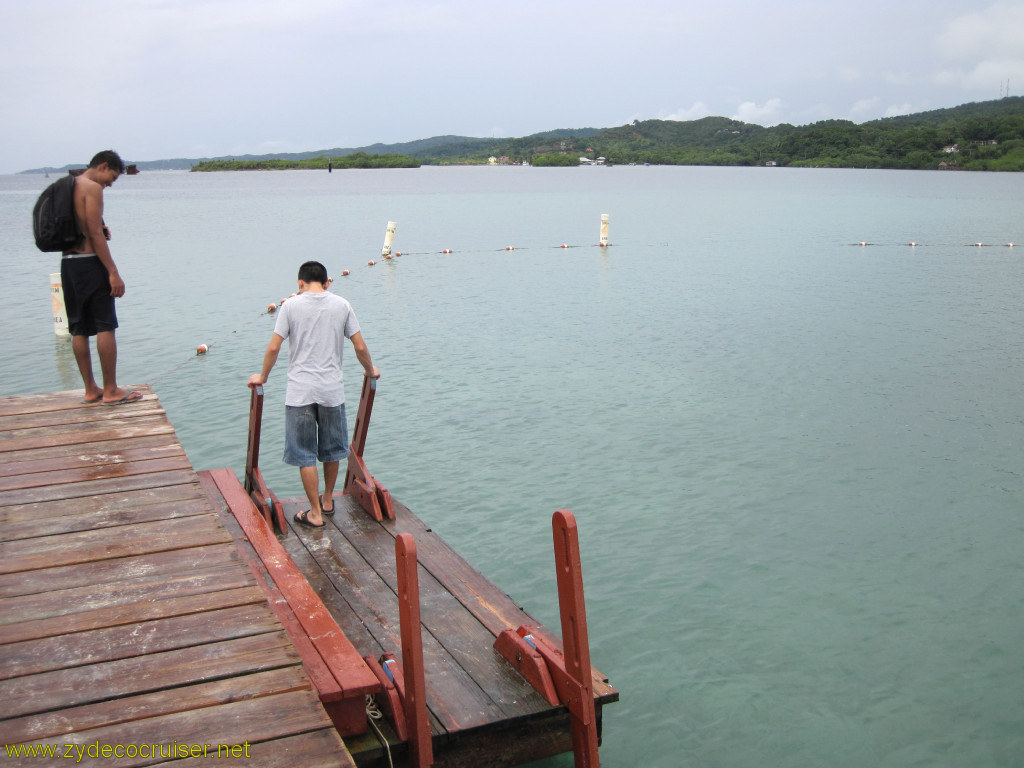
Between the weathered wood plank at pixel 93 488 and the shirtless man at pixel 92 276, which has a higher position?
the shirtless man at pixel 92 276

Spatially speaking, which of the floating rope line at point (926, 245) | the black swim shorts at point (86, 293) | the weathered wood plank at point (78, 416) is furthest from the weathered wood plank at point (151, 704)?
the floating rope line at point (926, 245)

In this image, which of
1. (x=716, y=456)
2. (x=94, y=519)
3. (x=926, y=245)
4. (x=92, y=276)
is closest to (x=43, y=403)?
(x=92, y=276)

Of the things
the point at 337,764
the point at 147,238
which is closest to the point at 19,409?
the point at 337,764

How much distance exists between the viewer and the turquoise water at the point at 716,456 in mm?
5336

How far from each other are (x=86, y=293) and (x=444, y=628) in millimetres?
3642

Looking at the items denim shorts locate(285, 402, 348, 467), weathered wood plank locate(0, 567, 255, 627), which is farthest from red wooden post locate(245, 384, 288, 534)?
weathered wood plank locate(0, 567, 255, 627)

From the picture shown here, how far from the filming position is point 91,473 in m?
5.08

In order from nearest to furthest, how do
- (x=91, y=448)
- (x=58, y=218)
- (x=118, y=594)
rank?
(x=118, y=594) → (x=91, y=448) → (x=58, y=218)

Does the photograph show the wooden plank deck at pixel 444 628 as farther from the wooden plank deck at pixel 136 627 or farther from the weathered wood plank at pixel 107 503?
the weathered wood plank at pixel 107 503

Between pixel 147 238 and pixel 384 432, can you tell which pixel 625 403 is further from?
pixel 147 238

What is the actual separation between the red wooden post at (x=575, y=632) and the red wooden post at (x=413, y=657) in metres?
0.64

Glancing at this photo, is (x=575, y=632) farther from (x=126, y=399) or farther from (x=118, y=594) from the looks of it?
(x=126, y=399)

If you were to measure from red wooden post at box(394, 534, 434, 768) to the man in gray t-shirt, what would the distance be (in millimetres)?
2600

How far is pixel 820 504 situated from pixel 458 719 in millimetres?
4974
